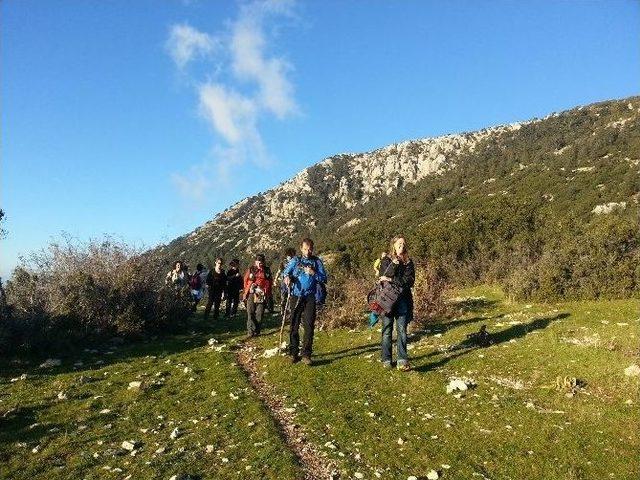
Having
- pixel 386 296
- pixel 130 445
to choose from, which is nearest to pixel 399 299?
pixel 386 296

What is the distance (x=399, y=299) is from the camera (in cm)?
1002

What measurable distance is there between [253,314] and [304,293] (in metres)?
4.11

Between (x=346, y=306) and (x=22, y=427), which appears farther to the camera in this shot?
(x=346, y=306)

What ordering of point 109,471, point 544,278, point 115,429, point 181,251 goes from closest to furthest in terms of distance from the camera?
point 109,471
point 115,429
point 544,278
point 181,251

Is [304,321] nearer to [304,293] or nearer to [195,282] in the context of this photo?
[304,293]

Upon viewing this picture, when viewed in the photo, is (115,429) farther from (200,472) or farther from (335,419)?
(335,419)

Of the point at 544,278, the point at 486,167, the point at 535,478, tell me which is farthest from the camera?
the point at 486,167

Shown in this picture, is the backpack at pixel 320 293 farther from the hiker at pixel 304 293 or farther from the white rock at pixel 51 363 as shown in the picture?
the white rock at pixel 51 363

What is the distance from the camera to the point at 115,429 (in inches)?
293

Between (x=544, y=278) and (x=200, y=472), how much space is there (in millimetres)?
13959

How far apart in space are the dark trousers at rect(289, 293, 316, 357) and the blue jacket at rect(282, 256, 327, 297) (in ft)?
0.43

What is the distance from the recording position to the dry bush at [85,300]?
1281cm

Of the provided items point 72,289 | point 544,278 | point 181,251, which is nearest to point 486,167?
point 181,251

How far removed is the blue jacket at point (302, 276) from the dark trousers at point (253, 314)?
3781mm
